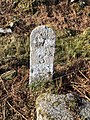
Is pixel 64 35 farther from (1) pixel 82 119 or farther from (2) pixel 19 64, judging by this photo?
(1) pixel 82 119

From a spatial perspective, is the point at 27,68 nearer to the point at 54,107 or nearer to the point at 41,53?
the point at 41,53

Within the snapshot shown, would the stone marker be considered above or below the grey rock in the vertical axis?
above

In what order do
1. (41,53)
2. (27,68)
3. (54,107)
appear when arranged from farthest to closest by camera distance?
(27,68) → (41,53) → (54,107)

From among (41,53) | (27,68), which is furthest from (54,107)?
(27,68)

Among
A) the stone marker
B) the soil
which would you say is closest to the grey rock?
the soil

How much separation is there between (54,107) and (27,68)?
89cm

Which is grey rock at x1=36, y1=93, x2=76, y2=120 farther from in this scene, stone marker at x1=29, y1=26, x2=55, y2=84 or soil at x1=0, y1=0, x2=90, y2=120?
stone marker at x1=29, y1=26, x2=55, y2=84

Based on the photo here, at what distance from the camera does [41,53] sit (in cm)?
349

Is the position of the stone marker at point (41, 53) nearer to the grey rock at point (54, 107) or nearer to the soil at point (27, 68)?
the soil at point (27, 68)

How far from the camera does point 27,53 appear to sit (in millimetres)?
4250

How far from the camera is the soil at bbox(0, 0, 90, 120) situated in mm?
3541

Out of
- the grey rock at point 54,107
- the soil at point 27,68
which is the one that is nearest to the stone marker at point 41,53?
the soil at point 27,68

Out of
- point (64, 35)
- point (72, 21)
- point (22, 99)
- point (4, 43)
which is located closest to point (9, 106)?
point (22, 99)

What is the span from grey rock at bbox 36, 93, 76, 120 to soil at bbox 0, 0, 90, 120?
0.18m
